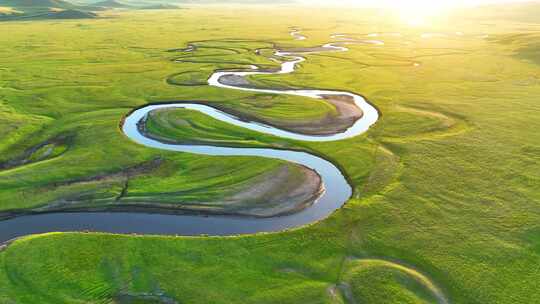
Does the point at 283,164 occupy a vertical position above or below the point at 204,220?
above

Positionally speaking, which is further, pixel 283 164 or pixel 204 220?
pixel 283 164

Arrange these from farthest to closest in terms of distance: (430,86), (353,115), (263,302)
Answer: (430,86) → (353,115) → (263,302)

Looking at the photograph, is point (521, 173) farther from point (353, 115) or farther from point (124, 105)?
point (124, 105)

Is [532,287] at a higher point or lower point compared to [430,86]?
lower

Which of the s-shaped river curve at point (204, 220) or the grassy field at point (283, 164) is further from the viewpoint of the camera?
the s-shaped river curve at point (204, 220)

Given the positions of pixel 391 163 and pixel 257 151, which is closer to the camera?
pixel 391 163

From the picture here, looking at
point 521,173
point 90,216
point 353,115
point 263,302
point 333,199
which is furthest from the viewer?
point 353,115

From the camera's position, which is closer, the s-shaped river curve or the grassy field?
the grassy field

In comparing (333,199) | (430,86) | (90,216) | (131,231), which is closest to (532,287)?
(333,199)
